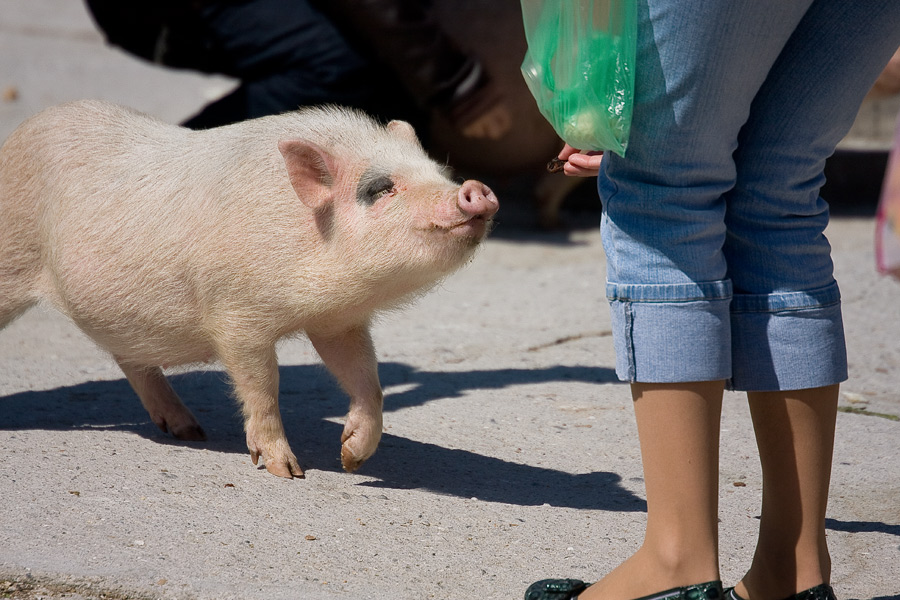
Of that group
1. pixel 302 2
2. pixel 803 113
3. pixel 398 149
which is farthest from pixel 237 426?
pixel 302 2

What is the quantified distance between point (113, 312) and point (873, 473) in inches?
83.6

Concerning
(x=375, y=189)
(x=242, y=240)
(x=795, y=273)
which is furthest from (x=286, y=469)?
(x=795, y=273)

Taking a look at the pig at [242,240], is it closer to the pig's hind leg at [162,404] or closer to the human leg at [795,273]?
the pig's hind leg at [162,404]

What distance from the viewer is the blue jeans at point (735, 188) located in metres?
1.56

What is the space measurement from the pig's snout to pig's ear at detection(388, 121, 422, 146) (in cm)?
43

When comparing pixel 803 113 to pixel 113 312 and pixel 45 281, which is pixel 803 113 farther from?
pixel 45 281

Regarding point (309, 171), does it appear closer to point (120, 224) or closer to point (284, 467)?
point (120, 224)

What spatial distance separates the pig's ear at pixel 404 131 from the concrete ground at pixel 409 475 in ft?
1.83

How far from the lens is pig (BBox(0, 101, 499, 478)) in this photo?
A: 97.2 inches

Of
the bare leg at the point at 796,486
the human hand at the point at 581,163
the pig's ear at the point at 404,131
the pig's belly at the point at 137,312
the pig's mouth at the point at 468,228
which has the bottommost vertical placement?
the pig's belly at the point at 137,312

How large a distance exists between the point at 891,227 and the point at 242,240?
65.3 inches

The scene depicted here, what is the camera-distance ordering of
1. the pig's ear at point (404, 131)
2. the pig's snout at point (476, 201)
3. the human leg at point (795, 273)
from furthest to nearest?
the pig's ear at point (404, 131) → the pig's snout at point (476, 201) → the human leg at point (795, 273)

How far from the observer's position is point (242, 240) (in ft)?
8.29

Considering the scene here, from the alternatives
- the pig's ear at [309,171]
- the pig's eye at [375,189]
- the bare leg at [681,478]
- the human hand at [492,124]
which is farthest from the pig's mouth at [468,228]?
the human hand at [492,124]
